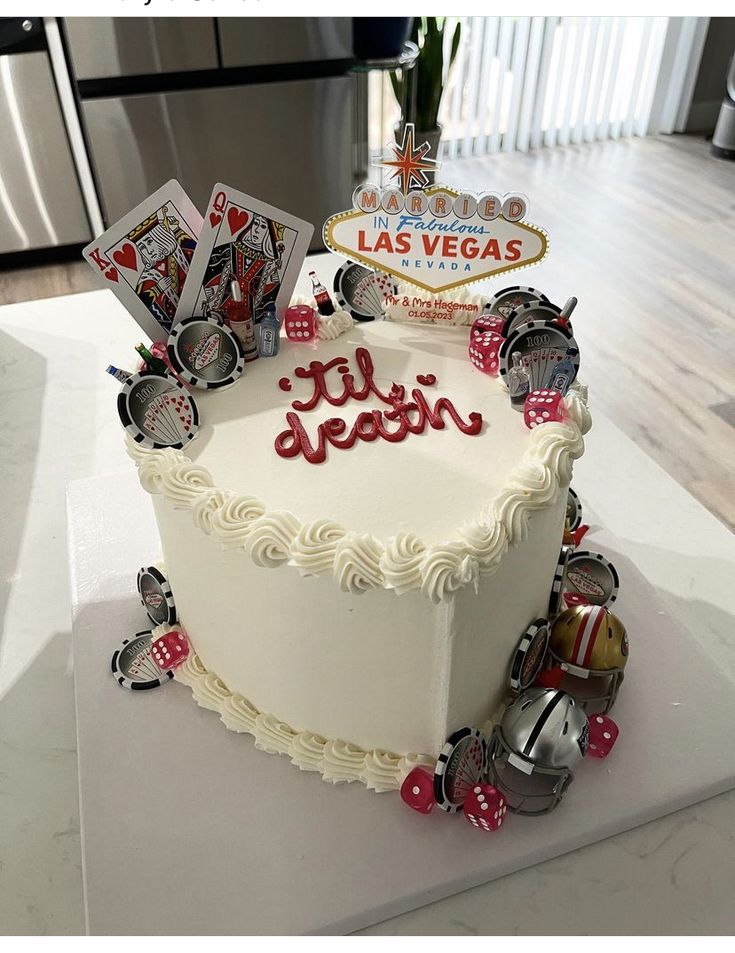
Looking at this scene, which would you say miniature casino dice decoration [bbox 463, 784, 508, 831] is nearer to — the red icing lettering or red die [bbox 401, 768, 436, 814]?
red die [bbox 401, 768, 436, 814]

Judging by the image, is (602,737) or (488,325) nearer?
(602,737)

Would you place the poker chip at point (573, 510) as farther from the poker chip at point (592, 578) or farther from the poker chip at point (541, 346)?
the poker chip at point (541, 346)

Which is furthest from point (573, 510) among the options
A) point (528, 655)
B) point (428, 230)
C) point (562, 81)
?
point (562, 81)

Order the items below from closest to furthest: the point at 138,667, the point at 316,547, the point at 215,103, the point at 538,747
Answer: the point at 316,547, the point at 538,747, the point at 138,667, the point at 215,103

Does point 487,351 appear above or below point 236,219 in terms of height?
below

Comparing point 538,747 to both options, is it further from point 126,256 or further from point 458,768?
point 126,256

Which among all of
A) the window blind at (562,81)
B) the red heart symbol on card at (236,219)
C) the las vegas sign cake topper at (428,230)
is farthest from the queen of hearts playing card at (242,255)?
the window blind at (562,81)

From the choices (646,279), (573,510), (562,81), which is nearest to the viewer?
(573,510)
